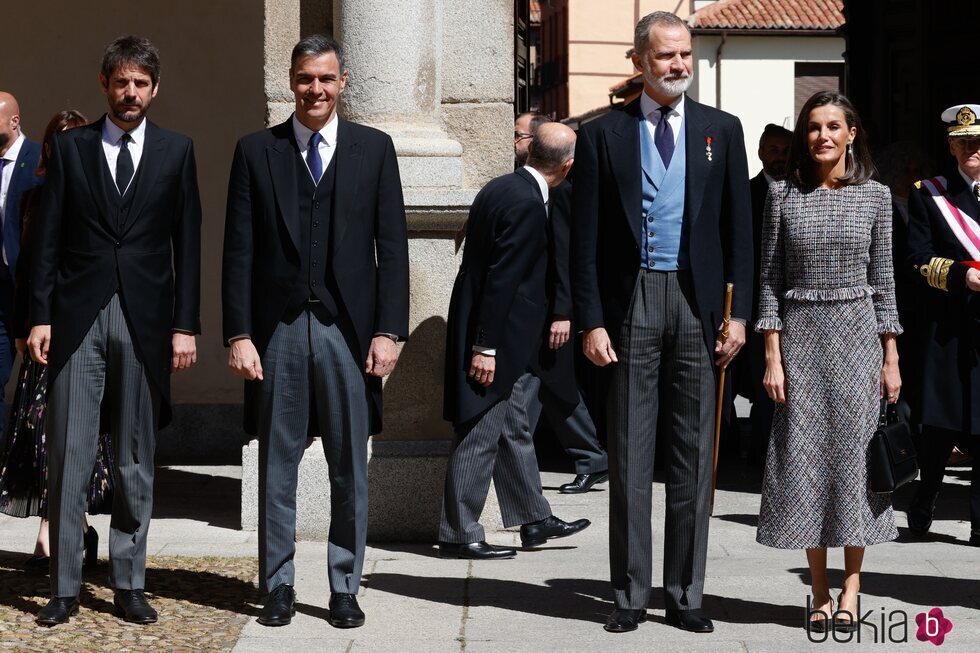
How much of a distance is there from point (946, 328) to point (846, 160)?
2.22 m

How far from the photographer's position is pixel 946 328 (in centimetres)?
763

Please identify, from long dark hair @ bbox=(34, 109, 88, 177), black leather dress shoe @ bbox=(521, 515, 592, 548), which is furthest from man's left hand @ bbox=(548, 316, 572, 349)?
long dark hair @ bbox=(34, 109, 88, 177)

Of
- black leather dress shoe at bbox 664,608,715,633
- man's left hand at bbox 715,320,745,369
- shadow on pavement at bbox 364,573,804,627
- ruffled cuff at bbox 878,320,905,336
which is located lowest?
shadow on pavement at bbox 364,573,804,627

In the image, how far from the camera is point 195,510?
27.4 ft

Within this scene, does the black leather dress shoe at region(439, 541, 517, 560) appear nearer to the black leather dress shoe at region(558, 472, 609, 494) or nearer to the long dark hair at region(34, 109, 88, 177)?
the black leather dress shoe at region(558, 472, 609, 494)

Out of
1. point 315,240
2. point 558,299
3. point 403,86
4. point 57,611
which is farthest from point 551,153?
point 57,611

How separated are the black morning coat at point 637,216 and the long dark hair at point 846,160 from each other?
7.3 inches

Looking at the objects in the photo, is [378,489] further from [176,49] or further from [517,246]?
[176,49]

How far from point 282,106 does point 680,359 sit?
2.90 metres

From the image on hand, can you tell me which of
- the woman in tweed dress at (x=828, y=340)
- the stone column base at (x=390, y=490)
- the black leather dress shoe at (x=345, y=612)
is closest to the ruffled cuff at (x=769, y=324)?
the woman in tweed dress at (x=828, y=340)

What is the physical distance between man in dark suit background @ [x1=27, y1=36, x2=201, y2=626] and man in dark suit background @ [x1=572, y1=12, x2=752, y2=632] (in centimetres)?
149

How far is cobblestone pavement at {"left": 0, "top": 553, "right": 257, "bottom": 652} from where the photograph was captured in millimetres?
5539

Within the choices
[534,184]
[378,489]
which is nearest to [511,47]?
[534,184]

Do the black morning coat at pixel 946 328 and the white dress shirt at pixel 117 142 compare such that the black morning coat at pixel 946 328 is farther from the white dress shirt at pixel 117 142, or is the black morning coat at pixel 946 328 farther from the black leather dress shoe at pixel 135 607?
the black leather dress shoe at pixel 135 607
